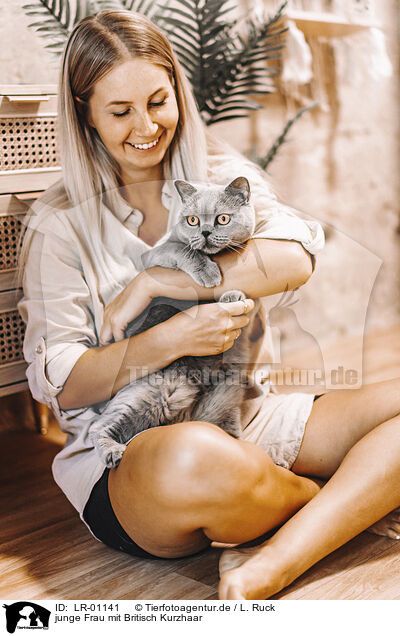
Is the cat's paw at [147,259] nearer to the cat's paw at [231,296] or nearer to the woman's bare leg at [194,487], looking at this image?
the cat's paw at [231,296]

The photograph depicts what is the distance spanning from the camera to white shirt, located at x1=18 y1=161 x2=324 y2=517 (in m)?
0.99

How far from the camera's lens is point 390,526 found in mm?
1078

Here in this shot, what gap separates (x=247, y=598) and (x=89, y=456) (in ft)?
1.14

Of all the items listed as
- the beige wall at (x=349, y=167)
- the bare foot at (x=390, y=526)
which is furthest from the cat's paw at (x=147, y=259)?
the beige wall at (x=349, y=167)

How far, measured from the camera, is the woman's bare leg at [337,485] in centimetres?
89

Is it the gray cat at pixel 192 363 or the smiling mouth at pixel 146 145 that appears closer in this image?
the gray cat at pixel 192 363

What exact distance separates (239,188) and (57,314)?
0.36 meters

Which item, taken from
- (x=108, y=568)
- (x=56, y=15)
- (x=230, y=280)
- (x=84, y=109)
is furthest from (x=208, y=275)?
(x=56, y=15)

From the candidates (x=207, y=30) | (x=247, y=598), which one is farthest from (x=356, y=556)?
(x=207, y=30)

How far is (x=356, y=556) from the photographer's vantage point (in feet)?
3.35

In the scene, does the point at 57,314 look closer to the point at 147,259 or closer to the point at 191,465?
the point at 147,259

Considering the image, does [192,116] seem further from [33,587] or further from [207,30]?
[33,587]

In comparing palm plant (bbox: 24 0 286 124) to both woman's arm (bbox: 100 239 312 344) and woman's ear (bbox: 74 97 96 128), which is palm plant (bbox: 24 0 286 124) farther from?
woman's arm (bbox: 100 239 312 344)
